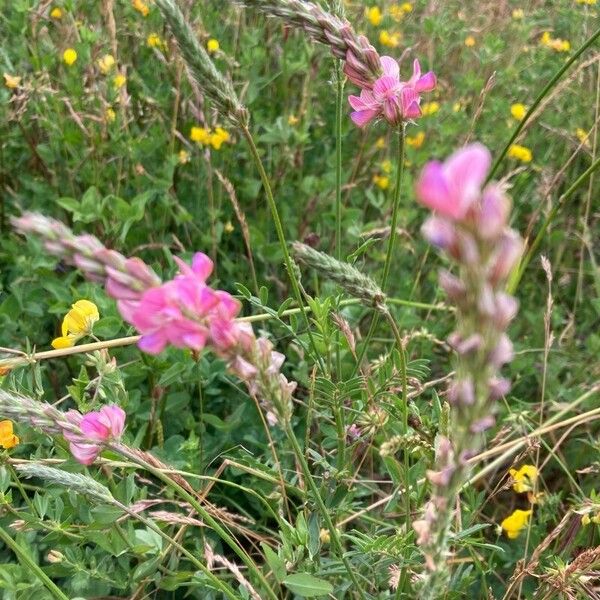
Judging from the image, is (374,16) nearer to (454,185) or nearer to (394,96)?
(394,96)

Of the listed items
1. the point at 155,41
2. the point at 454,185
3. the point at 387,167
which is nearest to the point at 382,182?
the point at 387,167

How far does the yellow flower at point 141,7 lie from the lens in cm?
303

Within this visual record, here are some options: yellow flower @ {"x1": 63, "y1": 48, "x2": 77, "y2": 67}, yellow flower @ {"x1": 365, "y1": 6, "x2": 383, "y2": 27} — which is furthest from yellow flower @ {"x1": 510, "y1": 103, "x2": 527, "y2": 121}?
yellow flower @ {"x1": 63, "y1": 48, "x2": 77, "y2": 67}

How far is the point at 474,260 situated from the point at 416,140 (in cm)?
286

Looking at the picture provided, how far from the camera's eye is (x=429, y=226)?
534 millimetres

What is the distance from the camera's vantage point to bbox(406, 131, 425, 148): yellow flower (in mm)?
3252

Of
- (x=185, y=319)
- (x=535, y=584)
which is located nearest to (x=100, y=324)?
(x=185, y=319)

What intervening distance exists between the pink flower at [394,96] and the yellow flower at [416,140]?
2043 mm

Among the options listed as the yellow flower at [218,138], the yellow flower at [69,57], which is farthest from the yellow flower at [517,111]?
the yellow flower at [69,57]

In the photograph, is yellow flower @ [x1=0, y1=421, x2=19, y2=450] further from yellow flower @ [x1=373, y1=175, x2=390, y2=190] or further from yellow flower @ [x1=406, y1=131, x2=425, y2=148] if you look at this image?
yellow flower @ [x1=406, y1=131, x2=425, y2=148]

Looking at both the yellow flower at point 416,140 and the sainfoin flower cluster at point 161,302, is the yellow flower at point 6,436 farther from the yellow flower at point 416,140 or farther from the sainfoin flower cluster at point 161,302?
the yellow flower at point 416,140

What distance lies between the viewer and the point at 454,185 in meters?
0.50

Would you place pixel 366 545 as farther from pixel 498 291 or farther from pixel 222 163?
pixel 222 163

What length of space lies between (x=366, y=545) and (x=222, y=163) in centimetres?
197
